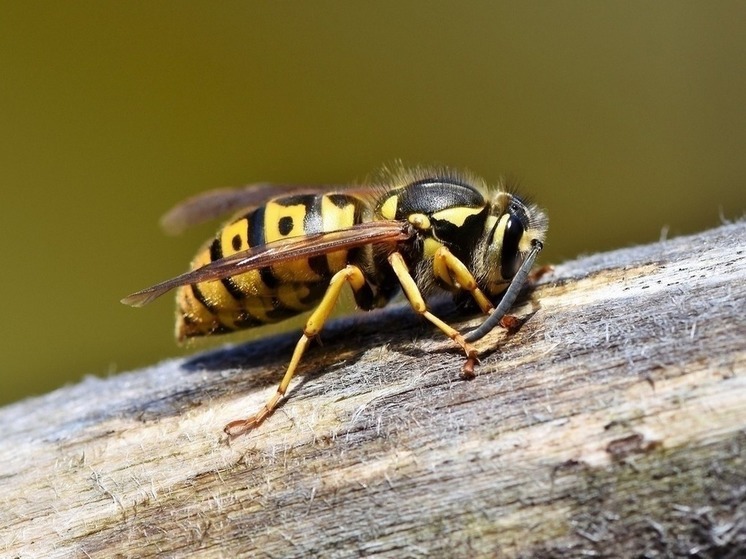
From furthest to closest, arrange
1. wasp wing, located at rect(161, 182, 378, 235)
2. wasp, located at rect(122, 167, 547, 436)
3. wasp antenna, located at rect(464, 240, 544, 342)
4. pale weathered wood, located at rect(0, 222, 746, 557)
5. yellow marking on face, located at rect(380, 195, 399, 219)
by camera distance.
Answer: wasp wing, located at rect(161, 182, 378, 235), yellow marking on face, located at rect(380, 195, 399, 219), wasp, located at rect(122, 167, 547, 436), wasp antenna, located at rect(464, 240, 544, 342), pale weathered wood, located at rect(0, 222, 746, 557)

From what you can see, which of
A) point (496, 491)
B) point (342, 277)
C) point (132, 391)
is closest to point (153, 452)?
point (132, 391)

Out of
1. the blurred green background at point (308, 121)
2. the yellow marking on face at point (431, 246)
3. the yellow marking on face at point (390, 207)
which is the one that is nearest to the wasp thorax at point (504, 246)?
the yellow marking on face at point (431, 246)

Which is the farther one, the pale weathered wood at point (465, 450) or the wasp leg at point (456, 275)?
the wasp leg at point (456, 275)

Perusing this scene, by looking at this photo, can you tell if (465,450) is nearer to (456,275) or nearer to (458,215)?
(456,275)

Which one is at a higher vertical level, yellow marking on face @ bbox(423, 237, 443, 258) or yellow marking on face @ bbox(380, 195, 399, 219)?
yellow marking on face @ bbox(380, 195, 399, 219)

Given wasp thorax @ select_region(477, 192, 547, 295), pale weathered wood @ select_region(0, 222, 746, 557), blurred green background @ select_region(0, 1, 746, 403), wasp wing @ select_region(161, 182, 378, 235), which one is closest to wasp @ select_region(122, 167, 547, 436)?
wasp thorax @ select_region(477, 192, 547, 295)

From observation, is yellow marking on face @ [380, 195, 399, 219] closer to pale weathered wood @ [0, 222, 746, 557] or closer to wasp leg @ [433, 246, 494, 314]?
wasp leg @ [433, 246, 494, 314]

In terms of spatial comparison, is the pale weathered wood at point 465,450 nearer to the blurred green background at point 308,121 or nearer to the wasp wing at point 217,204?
the wasp wing at point 217,204
